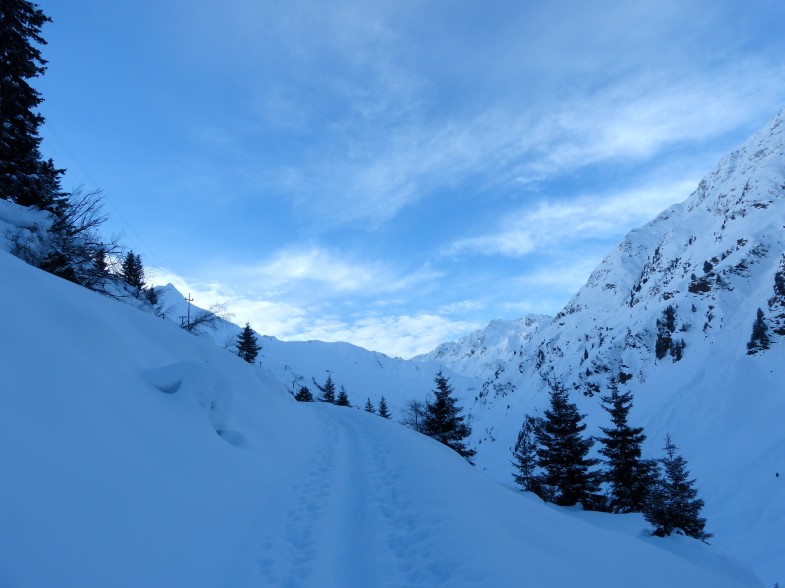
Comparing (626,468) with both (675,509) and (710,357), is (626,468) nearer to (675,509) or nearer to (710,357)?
(675,509)

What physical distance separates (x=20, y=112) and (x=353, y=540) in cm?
1848

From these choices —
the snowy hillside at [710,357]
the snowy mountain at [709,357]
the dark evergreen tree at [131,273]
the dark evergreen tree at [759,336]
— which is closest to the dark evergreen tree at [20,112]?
the dark evergreen tree at [131,273]

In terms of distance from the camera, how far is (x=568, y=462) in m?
19.9

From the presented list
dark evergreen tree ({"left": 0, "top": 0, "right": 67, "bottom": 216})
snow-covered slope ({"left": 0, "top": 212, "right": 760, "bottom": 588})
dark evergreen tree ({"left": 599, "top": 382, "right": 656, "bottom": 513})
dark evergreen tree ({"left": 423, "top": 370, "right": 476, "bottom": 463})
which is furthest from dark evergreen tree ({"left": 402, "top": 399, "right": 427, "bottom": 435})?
dark evergreen tree ({"left": 0, "top": 0, "right": 67, "bottom": 216})

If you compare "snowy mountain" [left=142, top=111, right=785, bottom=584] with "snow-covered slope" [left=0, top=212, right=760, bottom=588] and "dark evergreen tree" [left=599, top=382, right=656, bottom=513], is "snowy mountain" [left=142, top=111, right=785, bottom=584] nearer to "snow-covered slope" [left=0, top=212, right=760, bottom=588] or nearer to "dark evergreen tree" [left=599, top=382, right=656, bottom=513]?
"dark evergreen tree" [left=599, top=382, right=656, bottom=513]

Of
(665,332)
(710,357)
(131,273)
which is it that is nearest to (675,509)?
(131,273)

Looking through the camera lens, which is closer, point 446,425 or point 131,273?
point 446,425

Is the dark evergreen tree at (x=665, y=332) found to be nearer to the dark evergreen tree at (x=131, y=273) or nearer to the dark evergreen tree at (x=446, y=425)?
the dark evergreen tree at (x=446, y=425)

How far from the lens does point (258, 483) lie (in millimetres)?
7902

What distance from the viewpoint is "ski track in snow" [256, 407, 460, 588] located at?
502cm

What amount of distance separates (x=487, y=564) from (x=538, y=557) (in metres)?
1.08

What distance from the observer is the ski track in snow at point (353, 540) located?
5.02 metres

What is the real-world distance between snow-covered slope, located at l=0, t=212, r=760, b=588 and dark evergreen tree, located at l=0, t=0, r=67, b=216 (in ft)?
26.5

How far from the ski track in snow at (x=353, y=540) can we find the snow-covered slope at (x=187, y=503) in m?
0.03
